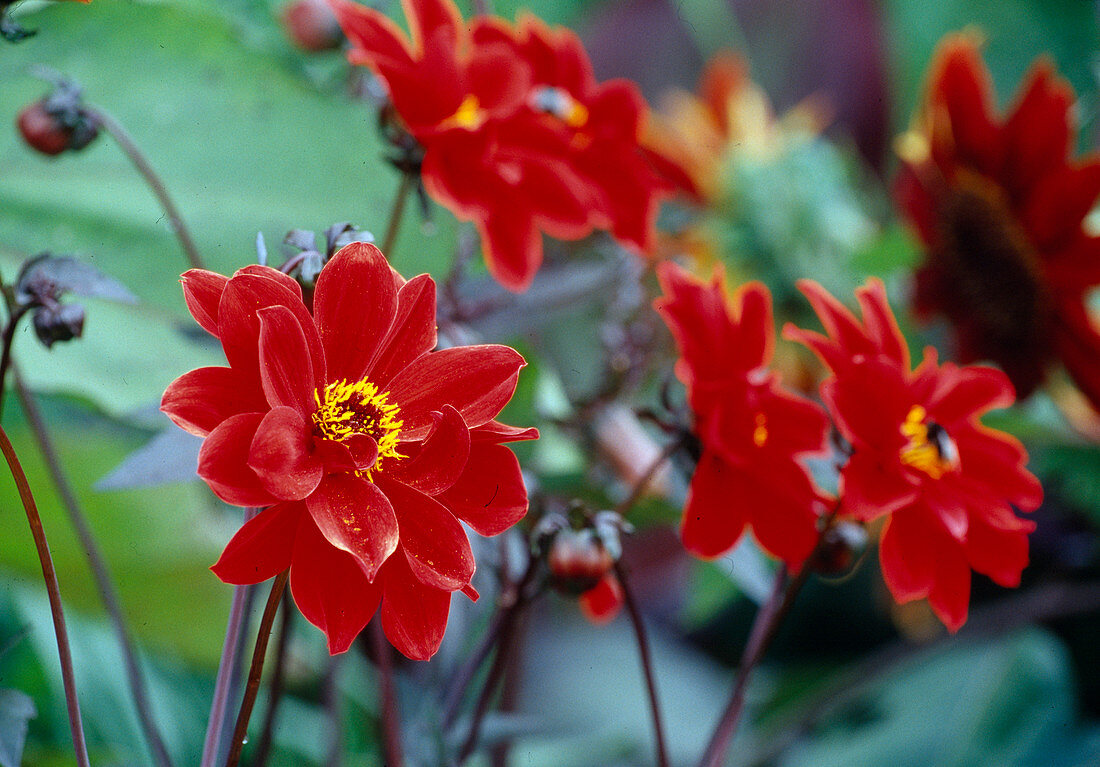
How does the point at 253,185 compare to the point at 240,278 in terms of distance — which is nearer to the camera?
the point at 240,278

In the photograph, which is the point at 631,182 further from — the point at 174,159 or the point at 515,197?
the point at 174,159

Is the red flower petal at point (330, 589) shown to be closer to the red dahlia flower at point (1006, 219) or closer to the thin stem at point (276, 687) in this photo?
the thin stem at point (276, 687)

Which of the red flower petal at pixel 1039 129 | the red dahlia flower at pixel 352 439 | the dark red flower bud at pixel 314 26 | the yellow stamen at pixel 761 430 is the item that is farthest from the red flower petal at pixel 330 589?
the red flower petal at pixel 1039 129

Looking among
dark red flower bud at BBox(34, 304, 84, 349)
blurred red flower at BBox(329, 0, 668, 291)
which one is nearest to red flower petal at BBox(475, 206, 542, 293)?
blurred red flower at BBox(329, 0, 668, 291)

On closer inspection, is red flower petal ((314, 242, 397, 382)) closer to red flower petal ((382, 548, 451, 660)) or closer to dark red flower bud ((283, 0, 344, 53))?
red flower petal ((382, 548, 451, 660))

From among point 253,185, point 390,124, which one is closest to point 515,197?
point 390,124

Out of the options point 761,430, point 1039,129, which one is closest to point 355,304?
point 761,430

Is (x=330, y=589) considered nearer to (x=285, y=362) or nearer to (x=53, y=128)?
(x=285, y=362)
